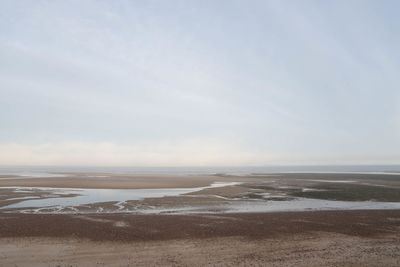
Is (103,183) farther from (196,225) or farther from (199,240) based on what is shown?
(199,240)

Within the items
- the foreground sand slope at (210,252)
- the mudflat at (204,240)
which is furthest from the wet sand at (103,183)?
the foreground sand slope at (210,252)

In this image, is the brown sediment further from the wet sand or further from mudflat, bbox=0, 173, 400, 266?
the wet sand

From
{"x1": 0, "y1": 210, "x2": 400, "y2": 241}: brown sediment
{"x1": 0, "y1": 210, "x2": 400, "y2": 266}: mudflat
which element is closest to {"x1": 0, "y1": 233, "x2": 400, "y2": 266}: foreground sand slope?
{"x1": 0, "y1": 210, "x2": 400, "y2": 266}: mudflat

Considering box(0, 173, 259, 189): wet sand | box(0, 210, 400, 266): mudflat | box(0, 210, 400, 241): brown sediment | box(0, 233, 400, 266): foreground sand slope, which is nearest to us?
box(0, 233, 400, 266): foreground sand slope

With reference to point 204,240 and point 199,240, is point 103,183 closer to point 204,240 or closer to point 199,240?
point 199,240

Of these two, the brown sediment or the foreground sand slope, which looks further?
the brown sediment

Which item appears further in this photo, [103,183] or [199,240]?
[103,183]

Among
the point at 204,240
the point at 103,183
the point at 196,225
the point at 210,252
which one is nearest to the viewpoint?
the point at 210,252

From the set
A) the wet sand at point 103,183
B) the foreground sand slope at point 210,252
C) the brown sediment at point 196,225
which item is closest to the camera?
the foreground sand slope at point 210,252

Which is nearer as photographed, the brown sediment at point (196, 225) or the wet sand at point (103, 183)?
the brown sediment at point (196, 225)

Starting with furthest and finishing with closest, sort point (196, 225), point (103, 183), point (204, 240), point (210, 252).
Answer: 1. point (103, 183)
2. point (196, 225)
3. point (204, 240)
4. point (210, 252)

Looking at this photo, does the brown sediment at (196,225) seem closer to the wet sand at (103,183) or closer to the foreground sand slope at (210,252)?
the foreground sand slope at (210,252)

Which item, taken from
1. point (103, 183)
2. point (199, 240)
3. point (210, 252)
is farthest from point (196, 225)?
point (103, 183)

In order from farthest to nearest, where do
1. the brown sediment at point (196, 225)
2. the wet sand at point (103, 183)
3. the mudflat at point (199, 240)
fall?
the wet sand at point (103, 183) → the brown sediment at point (196, 225) → the mudflat at point (199, 240)
